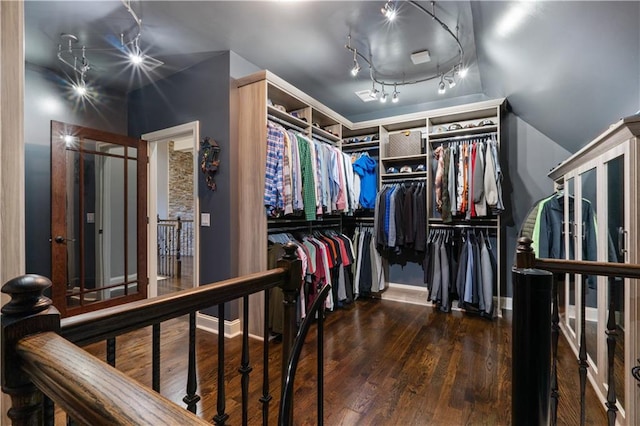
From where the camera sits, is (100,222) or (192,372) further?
(100,222)

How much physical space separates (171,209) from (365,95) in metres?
6.00

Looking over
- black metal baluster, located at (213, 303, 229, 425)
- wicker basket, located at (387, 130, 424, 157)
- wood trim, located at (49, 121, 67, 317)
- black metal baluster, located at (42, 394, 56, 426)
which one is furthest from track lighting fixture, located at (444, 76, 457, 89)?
wood trim, located at (49, 121, 67, 317)

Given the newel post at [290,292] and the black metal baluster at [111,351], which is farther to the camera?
the newel post at [290,292]

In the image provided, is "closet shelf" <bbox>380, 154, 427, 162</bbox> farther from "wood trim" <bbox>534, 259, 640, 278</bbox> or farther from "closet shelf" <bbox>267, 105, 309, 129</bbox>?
"wood trim" <bbox>534, 259, 640, 278</bbox>

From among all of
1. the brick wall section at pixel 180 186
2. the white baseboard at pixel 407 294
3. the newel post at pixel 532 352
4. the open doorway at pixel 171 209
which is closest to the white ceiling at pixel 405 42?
the open doorway at pixel 171 209

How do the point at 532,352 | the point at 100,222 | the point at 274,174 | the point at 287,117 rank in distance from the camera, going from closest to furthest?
the point at 532,352
the point at 274,174
the point at 287,117
the point at 100,222

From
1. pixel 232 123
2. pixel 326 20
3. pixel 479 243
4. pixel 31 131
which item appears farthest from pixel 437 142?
pixel 31 131

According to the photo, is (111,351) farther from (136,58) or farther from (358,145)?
(358,145)

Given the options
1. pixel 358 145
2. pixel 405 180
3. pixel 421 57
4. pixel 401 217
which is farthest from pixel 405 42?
pixel 401 217

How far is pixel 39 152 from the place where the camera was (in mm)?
2996

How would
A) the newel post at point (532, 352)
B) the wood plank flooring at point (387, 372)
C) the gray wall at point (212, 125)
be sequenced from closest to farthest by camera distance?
the newel post at point (532, 352) < the wood plank flooring at point (387, 372) < the gray wall at point (212, 125)

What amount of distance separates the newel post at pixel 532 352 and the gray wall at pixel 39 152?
396 centimetres

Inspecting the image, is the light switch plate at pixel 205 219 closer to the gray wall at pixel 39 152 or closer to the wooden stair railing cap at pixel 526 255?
the gray wall at pixel 39 152

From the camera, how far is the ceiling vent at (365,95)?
147 inches
